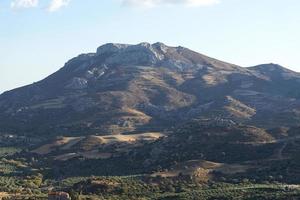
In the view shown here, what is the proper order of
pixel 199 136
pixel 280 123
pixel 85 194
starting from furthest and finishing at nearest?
pixel 280 123 < pixel 199 136 < pixel 85 194

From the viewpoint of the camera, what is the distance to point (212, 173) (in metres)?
94.6

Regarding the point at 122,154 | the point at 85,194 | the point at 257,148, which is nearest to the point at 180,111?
the point at 122,154

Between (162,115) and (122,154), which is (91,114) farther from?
(122,154)

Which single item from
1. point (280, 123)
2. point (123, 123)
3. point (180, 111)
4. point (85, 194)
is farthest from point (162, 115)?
point (85, 194)

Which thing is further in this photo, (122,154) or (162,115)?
(162,115)

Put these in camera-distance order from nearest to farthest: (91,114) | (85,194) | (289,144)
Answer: (85,194), (289,144), (91,114)

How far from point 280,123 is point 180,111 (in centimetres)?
4208

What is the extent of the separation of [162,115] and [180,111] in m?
7.43

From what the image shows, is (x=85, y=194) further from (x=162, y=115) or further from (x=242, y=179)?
(x=162, y=115)

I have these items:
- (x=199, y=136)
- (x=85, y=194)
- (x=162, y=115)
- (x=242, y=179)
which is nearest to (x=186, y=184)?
(x=242, y=179)

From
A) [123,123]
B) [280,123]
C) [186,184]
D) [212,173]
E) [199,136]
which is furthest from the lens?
[123,123]

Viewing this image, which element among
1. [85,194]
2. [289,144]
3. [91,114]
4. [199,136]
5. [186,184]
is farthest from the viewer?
[91,114]

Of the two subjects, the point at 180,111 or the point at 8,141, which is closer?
the point at 8,141

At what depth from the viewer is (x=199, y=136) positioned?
122m
